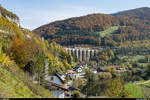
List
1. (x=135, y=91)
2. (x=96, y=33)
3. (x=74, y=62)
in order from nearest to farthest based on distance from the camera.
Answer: (x=135, y=91) < (x=74, y=62) < (x=96, y=33)

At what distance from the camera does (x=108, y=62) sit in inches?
3494

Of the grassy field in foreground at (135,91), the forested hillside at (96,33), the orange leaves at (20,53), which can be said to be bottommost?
the grassy field in foreground at (135,91)

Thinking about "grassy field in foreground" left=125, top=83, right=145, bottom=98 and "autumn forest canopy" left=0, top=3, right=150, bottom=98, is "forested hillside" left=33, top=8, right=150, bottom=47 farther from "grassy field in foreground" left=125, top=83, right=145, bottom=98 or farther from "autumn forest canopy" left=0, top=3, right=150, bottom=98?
"grassy field in foreground" left=125, top=83, right=145, bottom=98

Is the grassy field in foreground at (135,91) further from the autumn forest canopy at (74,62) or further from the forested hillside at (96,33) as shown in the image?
the forested hillside at (96,33)

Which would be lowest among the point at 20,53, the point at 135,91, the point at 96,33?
the point at 135,91

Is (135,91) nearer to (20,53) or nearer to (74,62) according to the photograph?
(20,53)

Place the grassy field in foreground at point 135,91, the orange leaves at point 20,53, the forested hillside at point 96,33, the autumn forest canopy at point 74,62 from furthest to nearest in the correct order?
the forested hillside at point 96,33
the grassy field in foreground at point 135,91
the orange leaves at point 20,53
the autumn forest canopy at point 74,62

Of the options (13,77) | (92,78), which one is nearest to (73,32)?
(92,78)

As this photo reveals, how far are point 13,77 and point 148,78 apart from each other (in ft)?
142

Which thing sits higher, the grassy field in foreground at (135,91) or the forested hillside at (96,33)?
the forested hillside at (96,33)

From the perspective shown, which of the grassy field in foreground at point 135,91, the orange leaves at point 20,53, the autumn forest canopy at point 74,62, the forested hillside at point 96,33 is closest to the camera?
the autumn forest canopy at point 74,62

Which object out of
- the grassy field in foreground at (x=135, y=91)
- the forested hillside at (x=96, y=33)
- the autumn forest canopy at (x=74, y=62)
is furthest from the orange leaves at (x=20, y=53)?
the forested hillside at (x=96, y=33)

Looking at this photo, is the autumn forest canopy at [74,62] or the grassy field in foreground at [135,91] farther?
the grassy field in foreground at [135,91]

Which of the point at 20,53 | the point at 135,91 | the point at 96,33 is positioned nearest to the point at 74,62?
the point at 135,91
